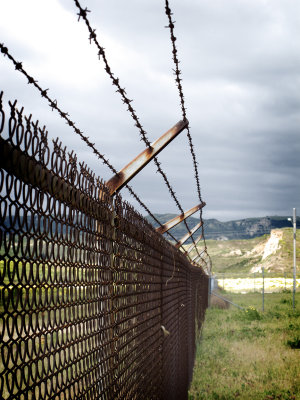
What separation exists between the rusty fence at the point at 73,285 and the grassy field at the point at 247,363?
4.36 m

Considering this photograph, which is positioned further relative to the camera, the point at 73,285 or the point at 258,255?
the point at 258,255

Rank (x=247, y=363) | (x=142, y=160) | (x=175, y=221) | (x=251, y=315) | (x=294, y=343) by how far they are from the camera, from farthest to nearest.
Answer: (x=251, y=315), (x=294, y=343), (x=247, y=363), (x=175, y=221), (x=142, y=160)

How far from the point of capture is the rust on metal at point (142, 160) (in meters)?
3.91

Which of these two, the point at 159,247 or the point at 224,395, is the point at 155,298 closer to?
the point at 159,247

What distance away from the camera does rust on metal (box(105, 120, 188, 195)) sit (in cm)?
391

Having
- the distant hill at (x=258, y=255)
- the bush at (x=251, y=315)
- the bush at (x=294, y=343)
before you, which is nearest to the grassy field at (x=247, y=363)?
the bush at (x=294, y=343)

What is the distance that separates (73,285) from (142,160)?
264 cm

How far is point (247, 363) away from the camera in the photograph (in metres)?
9.96

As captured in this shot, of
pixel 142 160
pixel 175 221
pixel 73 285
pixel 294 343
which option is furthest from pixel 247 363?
pixel 73 285

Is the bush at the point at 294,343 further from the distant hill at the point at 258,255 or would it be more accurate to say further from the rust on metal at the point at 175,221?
the distant hill at the point at 258,255

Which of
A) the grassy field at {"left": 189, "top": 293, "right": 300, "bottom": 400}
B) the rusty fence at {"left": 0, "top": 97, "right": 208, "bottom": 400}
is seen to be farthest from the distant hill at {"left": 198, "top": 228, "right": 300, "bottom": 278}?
the rusty fence at {"left": 0, "top": 97, "right": 208, "bottom": 400}

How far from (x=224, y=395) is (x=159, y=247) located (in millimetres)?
4228

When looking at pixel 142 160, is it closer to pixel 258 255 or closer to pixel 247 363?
pixel 247 363

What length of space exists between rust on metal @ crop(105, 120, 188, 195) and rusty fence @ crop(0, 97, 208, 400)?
1.70 feet
